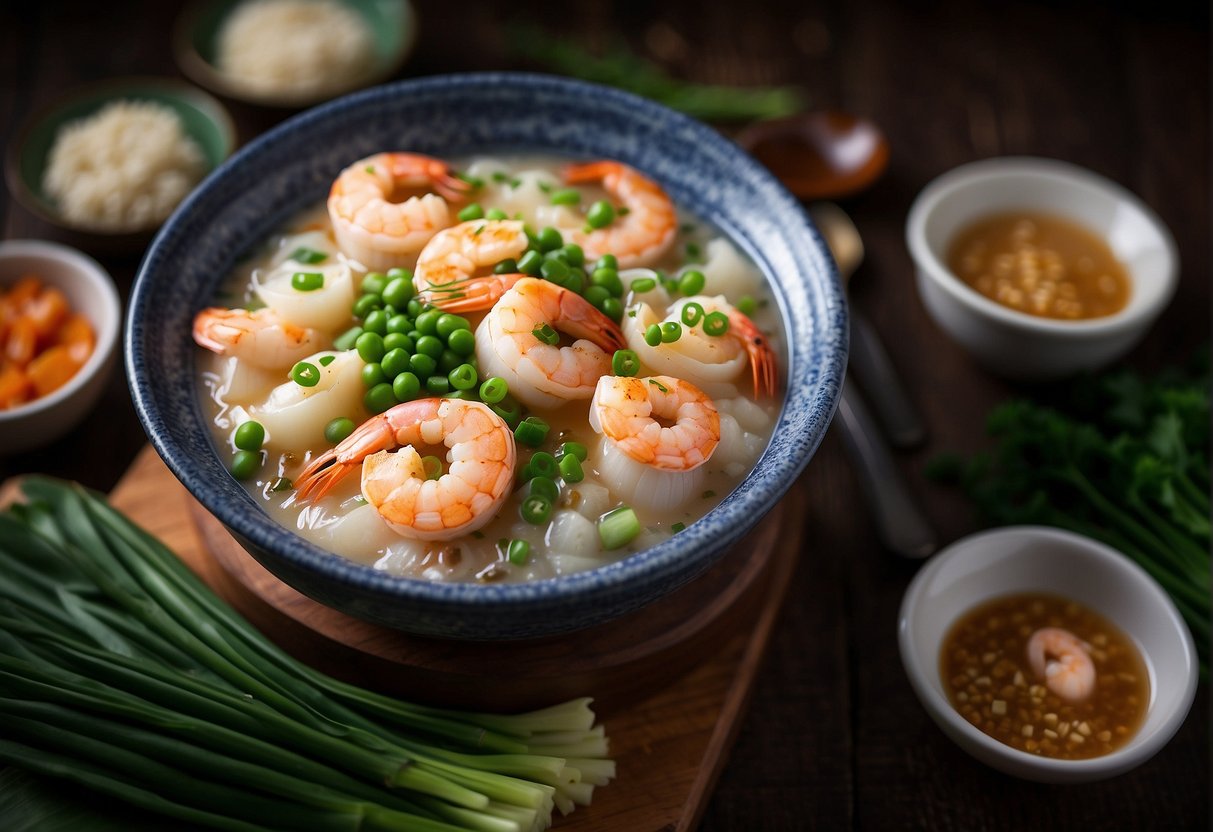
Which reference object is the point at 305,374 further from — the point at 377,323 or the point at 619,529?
the point at 619,529

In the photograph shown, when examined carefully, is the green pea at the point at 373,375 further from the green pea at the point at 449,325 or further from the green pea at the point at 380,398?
the green pea at the point at 449,325

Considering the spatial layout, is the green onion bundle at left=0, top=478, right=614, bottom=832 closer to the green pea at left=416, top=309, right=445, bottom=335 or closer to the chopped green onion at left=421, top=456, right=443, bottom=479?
the chopped green onion at left=421, top=456, right=443, bottom=479

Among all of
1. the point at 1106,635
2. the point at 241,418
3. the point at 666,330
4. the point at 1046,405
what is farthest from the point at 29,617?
the point at 1046,405

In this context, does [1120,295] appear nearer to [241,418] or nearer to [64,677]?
[241,418]

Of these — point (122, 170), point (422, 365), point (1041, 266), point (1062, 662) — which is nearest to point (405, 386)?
point (422, 365)

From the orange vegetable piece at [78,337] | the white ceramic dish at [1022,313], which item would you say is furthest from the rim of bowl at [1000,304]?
the orange vegetable piece at [78,337]

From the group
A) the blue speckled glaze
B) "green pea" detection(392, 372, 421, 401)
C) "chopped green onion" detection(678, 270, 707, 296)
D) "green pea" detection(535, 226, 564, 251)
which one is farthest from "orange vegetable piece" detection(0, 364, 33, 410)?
"chopped green onion" detection(678, 270, 707, 296)

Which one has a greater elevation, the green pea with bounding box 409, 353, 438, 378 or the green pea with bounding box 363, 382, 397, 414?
the green pea with bounding box 409, 353, 438, 378
